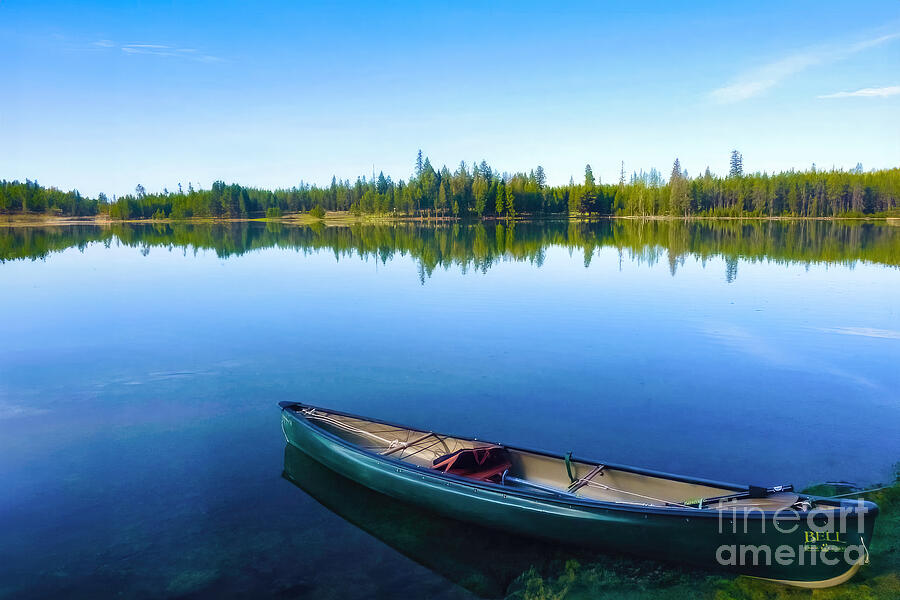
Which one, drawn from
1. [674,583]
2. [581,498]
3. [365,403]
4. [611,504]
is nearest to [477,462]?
[581,498]

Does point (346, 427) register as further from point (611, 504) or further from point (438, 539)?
point (611, 504)

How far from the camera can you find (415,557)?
437 inches

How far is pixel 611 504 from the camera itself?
10.0 metres

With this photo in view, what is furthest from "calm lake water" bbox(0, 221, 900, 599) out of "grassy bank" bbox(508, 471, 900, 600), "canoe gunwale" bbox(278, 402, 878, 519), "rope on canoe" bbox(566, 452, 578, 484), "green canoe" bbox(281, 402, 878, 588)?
"rope on canoe" bbox(566, 452, 578, 484)

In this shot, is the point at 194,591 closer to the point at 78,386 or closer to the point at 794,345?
the point at 78,386

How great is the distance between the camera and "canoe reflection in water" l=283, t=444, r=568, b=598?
1052 cm

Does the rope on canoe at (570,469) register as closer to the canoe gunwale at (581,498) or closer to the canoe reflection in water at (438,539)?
the canoe gunwale at (581,498)

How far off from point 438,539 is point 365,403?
749cm

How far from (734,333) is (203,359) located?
2405cm

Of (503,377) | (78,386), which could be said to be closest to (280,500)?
(503,377)

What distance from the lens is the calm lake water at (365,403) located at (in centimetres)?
1103

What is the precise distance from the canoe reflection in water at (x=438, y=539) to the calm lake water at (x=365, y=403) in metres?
0.05

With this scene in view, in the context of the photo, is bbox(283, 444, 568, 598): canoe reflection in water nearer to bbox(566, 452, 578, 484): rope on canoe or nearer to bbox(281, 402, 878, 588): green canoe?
bbox(281, 402, 878, 588): green canoe

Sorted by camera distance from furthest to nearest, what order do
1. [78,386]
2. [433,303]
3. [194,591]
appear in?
[433,303]
[78,386]
[194,591]
